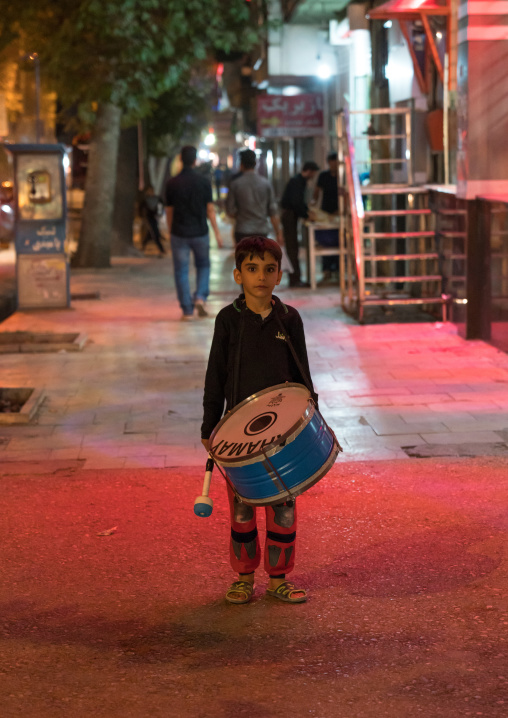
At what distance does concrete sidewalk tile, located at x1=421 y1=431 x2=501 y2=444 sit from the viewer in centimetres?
720

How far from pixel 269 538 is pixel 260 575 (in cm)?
44

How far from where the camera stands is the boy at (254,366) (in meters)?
4.46

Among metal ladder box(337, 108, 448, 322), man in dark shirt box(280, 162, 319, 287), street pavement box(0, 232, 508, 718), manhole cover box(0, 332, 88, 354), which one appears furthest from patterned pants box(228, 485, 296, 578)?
man in dark shirt box(280, 162, 319, 287)

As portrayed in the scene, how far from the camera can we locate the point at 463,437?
731 cm

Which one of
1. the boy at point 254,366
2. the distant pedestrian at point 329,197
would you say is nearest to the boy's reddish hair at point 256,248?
the boy at point 254,366

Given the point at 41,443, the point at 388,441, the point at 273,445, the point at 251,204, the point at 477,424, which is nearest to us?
the point at 273,445

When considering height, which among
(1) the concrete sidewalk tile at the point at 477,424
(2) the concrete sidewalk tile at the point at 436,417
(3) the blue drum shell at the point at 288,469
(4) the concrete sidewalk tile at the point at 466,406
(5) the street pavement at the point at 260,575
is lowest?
(5) the street pavement at the point at 260,575

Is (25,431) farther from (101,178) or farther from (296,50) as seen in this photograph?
(296,50)

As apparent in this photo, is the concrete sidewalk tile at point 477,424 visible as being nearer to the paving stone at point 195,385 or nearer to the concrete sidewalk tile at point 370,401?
the paving stone at point 195,385

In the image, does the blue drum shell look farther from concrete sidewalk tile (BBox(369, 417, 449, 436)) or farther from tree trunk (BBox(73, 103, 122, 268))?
tree trunk (BBox(73, 103, 122, 268))

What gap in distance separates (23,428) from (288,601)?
3.83 meters

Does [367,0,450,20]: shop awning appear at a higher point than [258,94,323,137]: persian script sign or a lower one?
higher

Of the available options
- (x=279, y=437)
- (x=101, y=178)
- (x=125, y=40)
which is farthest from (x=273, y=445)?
(x=101, y=178)

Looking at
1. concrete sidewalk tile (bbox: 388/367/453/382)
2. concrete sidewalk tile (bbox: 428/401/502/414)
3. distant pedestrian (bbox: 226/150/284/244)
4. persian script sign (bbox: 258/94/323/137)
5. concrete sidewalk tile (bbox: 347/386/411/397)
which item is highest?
persian script sign (bbox: 258/94/323/137)
